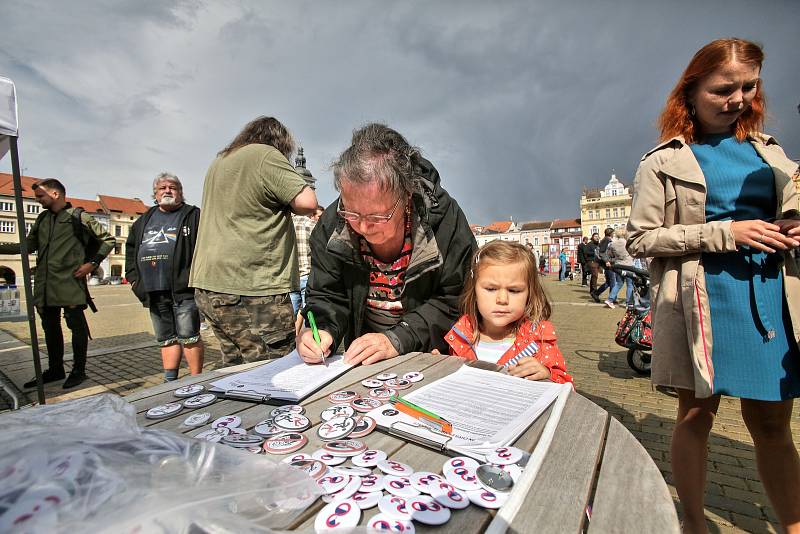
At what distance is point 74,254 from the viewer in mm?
4109

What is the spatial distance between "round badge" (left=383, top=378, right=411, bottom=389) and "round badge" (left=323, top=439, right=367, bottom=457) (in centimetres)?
43

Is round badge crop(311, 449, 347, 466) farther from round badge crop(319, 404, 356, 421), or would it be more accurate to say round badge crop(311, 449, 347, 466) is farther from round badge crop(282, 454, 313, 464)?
round badge crop(319, 404, 356, 421)

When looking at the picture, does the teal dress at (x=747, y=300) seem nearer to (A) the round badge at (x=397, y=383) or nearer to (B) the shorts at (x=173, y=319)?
(A) the round badge at (x=397, y=383)

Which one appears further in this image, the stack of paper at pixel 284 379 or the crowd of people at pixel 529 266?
the crowd of people at pixel 529 266

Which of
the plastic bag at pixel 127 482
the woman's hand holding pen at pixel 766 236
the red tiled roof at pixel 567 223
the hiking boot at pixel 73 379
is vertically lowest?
the hiking boot at pixel 73 379

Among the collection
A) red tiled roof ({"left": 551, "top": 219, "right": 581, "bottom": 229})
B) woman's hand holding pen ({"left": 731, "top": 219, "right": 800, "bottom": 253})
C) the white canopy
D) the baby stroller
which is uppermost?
red tiled roof ({"left": 551, "top": 219, "right": 581, "bottom": 229})

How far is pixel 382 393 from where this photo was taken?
1232 mm

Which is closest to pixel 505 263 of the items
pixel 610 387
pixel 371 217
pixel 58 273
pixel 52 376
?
pixel 371 217

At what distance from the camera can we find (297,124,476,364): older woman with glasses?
→ 1736mm

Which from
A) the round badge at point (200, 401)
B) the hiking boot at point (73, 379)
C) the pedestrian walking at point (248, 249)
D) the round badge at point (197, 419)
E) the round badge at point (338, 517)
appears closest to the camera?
the round badge at point (338, 517)

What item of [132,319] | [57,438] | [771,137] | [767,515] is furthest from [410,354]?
[132,319]

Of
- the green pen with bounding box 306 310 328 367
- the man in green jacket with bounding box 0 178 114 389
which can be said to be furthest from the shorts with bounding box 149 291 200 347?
the green pen with bounding box 306 310 328 367

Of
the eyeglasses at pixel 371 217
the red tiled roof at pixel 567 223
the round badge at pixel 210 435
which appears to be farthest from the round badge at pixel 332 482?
the red tiled roof at pixel 567 223

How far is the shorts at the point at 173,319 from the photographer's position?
10.8 feet
